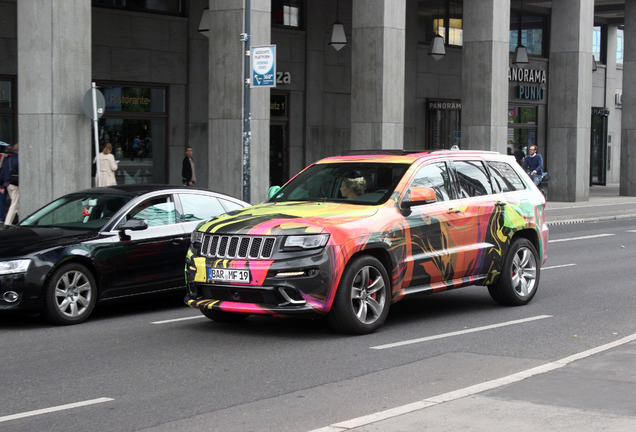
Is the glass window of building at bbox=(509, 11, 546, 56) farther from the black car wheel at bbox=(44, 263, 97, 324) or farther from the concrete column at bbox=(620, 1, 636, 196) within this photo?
the black car wheel at bbox=(44, 263, 97, 324)

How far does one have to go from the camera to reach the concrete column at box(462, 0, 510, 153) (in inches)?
1174

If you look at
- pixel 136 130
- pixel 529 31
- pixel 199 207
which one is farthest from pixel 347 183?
pixel 529 31

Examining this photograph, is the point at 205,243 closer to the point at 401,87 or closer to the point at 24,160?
the point at 24,160

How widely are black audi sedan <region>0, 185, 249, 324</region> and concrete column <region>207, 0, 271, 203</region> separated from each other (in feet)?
35.7

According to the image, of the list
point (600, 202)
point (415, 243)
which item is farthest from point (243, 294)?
point (600, 202)

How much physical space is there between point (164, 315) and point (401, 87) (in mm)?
16825

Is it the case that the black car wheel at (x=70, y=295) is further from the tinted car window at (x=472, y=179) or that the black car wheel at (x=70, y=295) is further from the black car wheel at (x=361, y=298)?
the tinted car window at (x=472, y=179)

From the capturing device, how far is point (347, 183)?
33.7ft

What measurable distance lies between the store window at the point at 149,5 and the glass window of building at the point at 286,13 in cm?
369

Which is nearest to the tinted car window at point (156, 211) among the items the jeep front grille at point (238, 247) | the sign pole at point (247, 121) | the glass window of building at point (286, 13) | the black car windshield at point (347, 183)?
the black car windshield at point (347, 183)

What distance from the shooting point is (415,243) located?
9.91m

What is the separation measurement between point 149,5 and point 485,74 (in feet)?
33.5

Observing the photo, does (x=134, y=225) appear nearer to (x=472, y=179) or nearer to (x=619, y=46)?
(x=472, y=179)

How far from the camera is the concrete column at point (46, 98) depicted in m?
19.2
